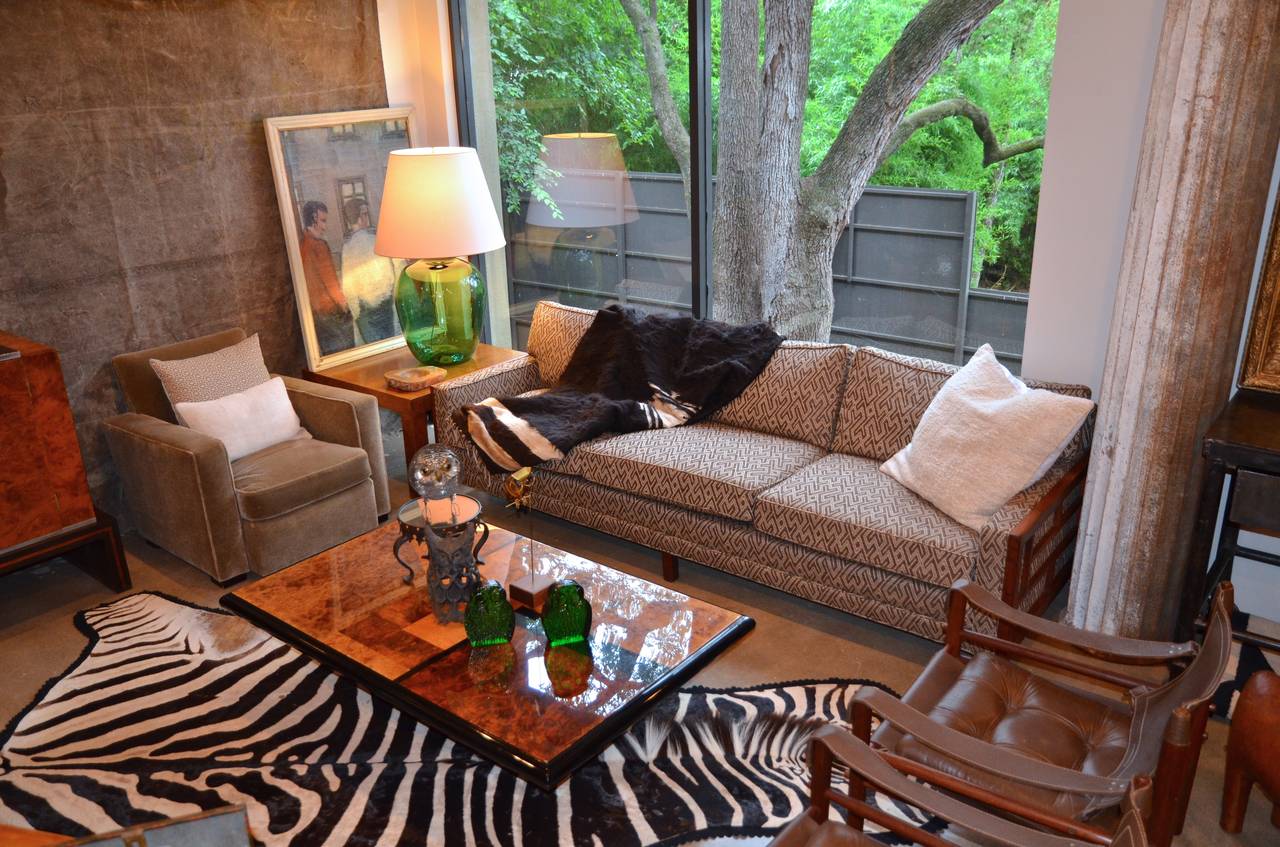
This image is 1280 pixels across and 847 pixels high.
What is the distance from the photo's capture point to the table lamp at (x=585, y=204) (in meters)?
4.56

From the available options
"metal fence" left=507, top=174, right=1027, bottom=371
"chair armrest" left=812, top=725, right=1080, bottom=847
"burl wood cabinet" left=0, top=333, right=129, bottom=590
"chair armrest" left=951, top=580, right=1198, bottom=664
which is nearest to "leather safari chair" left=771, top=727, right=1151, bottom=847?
"chair armrest" left=812, top=725, right=1080, bottom=847

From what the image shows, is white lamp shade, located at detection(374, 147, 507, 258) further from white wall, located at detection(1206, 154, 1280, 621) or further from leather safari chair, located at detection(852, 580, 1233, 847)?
white wall, located at detection(1206, 154, 1280, 621)

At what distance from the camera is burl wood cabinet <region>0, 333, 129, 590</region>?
332 centimetres

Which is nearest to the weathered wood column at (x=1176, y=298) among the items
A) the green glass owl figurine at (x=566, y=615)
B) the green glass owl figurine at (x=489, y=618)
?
the green glass owl figurine at (x=566, y=615)

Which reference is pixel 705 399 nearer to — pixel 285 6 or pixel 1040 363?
pixel 1040 363

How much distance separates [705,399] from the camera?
387cm

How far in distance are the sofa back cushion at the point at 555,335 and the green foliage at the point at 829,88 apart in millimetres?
745

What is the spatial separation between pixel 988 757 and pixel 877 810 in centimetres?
23

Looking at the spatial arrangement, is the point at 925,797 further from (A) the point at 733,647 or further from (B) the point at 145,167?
(B) the point at 145,167

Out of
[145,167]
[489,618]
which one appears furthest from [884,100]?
[145,167]

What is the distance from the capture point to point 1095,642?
2.19 meters

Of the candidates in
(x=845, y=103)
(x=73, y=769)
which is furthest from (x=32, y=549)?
(x=845, y=103)

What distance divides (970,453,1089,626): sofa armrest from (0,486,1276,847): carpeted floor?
0.39m

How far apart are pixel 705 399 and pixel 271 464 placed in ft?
5.51
